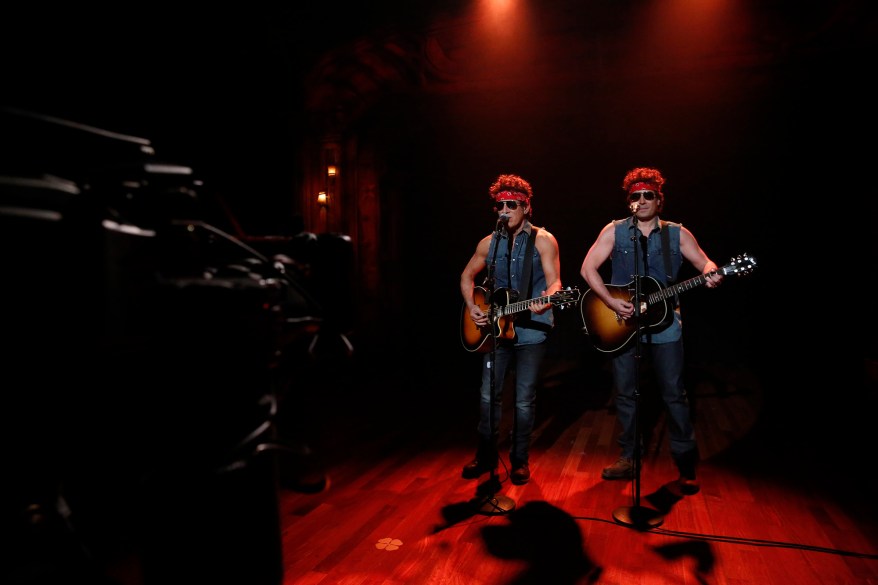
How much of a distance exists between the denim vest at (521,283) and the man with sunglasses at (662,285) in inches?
14.4

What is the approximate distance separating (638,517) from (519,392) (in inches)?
38.8

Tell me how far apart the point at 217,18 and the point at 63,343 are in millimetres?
4831

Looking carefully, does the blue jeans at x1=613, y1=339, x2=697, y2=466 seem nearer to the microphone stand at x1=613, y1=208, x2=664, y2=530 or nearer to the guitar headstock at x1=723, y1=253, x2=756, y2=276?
the microphone stand at x1=613, y1=208, x2=664, y2=530

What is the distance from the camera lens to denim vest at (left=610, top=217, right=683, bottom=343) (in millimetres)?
3102

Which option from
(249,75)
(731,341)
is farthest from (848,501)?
(249,75)

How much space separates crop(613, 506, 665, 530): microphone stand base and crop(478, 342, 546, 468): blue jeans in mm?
754

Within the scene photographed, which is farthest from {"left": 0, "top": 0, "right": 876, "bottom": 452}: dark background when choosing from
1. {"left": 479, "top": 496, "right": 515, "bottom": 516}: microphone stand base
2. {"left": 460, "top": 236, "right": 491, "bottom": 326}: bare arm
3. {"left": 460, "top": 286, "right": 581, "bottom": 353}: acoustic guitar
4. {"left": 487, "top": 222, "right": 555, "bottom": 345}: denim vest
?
{"left": 479, "top": 496, "right": 515, "bottom": 516}: microphone stand base

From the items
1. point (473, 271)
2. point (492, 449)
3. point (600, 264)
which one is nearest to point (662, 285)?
point (600, 264)

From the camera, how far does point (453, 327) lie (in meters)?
8.09

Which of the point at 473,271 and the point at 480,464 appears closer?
the point at 480,464

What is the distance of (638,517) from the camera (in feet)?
8.88

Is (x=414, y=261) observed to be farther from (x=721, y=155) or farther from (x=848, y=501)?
(x=848, y=501)

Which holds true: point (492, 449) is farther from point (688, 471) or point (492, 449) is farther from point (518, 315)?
point (688, 471)

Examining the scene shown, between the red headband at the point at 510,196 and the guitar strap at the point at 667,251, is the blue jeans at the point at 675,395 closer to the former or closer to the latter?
the guitar strap at the point at 667,251
